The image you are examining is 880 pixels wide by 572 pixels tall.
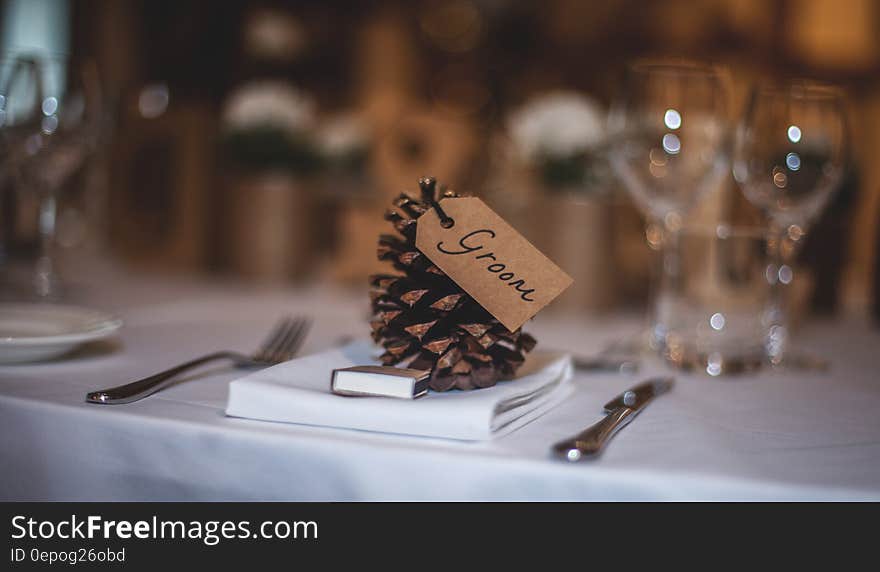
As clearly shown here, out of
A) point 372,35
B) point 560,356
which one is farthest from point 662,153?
point 372,35

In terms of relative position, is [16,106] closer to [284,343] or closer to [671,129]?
[284,343]

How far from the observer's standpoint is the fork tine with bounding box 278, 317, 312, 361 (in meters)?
0.76

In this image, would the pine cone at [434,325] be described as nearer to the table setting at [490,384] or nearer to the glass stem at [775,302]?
the table setting at [490,384]

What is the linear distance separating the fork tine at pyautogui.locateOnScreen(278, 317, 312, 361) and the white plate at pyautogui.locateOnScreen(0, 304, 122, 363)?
145 millimetres

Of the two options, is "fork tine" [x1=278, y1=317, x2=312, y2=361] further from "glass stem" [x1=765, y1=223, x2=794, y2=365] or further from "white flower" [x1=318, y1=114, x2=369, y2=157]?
"white flower" [x1=318, y1=114, x2=369, y2=157]

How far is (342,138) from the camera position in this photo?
1.49 meters

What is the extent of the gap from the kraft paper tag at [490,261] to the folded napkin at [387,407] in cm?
6

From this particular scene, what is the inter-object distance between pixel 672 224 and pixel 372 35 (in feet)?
11.2

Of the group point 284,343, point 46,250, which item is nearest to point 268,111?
point 46,250

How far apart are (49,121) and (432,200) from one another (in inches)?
24.9

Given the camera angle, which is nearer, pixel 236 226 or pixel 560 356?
pixel 560 356

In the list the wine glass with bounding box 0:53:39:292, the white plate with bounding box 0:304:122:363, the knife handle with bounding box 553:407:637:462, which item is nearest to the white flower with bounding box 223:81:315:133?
the wine glass with bounding box 0:53:39:292
